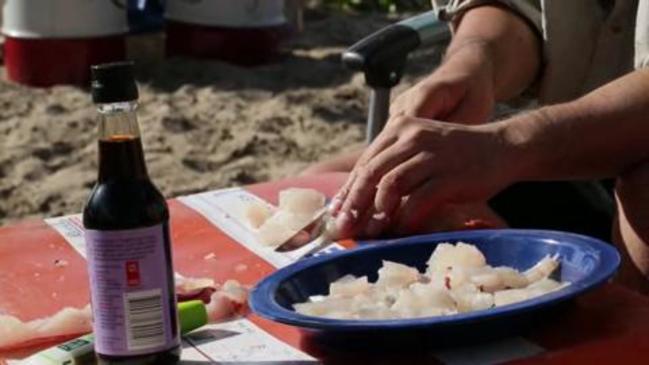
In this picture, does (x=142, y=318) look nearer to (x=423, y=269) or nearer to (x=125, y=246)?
(x=125, y=246)

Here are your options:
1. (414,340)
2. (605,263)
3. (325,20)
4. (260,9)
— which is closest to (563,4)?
(605,263)

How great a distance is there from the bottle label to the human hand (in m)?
0.36

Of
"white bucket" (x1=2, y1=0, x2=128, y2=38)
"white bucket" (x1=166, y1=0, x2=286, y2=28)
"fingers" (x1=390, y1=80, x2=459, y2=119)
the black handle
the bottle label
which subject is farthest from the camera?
"white bucket" (x1=166, y1=0, x2=286, y2=28)

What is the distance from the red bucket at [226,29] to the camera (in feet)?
15.4

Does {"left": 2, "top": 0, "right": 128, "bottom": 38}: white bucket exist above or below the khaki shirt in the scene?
below

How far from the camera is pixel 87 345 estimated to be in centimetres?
120

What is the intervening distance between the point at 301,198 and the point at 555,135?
0.29m

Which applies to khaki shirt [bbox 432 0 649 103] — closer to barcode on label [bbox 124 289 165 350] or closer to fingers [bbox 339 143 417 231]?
fingers [bbox 339 143 417 231]

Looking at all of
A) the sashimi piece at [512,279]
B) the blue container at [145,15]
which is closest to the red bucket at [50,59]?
the blue container at [145,15]

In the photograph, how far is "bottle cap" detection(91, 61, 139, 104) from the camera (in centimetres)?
113

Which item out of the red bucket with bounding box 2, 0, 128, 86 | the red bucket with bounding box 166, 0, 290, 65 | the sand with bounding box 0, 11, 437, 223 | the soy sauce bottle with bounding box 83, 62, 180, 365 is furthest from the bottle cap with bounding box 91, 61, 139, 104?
the red bucket with bounding box 166, 0, 290, 65

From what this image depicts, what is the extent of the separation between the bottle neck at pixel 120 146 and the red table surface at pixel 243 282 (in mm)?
219

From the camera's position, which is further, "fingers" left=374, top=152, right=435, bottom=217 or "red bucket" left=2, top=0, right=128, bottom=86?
"red bucket" left=2, top=0, right=128, bottom=86

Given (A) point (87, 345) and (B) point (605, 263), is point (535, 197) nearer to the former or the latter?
(B) point (605, 263)
